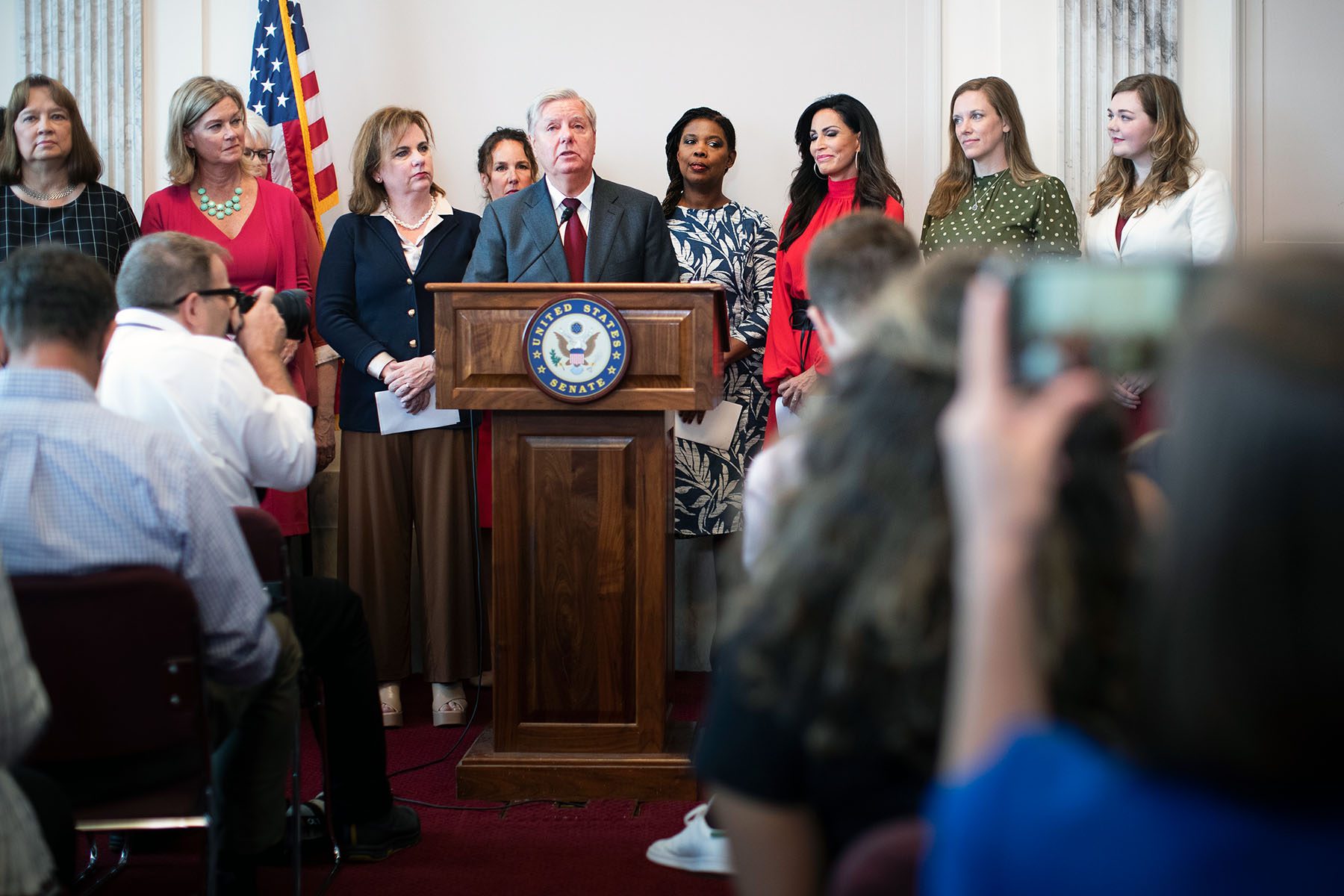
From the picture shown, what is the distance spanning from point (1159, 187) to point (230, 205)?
286 centimetres

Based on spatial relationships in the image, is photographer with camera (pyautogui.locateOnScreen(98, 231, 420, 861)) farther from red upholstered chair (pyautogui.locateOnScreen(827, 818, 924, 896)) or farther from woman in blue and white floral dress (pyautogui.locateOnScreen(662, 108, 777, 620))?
red upholstered chair (pyautogui.locateOnScreen(827, 818, 924, 896))

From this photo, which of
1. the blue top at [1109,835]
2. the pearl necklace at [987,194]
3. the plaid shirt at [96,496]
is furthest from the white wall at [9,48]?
the blue top at [1109,835]

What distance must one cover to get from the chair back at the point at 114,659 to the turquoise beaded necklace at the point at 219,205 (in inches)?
95.1

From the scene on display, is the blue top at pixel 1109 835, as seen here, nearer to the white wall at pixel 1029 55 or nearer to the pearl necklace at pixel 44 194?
the pearl necklace at pixel 44 194

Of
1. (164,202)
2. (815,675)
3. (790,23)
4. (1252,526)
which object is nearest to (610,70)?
(790,23)

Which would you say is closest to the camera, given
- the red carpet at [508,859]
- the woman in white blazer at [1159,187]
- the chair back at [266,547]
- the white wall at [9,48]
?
the chair back at [266,547]

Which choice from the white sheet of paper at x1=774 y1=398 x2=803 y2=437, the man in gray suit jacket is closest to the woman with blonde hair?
the white sheet of paper at x1=774 y1=398 x2=803 y2=437

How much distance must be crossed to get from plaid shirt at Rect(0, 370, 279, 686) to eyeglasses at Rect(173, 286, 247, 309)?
570mm

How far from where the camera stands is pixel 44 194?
3691mm

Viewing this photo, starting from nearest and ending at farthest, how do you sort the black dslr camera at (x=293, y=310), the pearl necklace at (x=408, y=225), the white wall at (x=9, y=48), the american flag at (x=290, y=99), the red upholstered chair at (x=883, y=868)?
1. the red upholstered chair at (x=883, y=868)
2. the black dslr camera at (x=293, y=310)
3. the pearl necklace at (x=408, y=225)
4. the american flag at (x=290, y=99)
5. the white wall at (x=9, y=48)

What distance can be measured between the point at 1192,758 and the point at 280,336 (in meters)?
2.42

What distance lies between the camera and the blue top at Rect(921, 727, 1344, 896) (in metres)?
0.61

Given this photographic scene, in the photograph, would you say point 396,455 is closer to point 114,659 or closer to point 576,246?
point 576,246

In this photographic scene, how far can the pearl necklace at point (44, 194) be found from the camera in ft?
12.1
